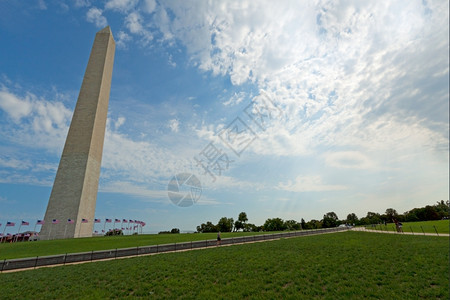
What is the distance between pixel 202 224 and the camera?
86.8 meters

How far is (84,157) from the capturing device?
52.3 meters

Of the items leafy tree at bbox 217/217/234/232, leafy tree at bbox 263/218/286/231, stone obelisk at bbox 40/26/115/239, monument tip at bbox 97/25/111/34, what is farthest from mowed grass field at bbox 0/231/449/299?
leafy tree at bbox 263/218/286/231

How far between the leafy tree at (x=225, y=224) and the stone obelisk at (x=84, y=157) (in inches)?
1712

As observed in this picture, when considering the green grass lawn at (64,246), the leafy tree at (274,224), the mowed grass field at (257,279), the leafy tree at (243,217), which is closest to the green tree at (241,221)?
the leafy tree at (243,217)

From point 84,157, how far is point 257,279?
55494mm

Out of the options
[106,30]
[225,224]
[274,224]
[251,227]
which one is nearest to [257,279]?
[225,224]

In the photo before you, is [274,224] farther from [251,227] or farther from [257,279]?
[257,279]

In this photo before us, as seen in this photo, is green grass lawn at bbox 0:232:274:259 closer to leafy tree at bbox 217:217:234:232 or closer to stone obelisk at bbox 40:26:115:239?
stone obelisk at bbox 40:26:115:239

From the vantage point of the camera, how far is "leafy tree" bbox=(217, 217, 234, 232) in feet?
261

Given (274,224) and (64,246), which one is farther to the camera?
(274,224)

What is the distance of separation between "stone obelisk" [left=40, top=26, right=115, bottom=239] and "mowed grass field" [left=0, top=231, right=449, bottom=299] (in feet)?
127

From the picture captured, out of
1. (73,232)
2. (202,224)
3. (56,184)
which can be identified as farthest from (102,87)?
(202,224)

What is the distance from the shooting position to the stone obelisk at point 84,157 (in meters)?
47.7

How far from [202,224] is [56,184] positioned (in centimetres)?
5361
